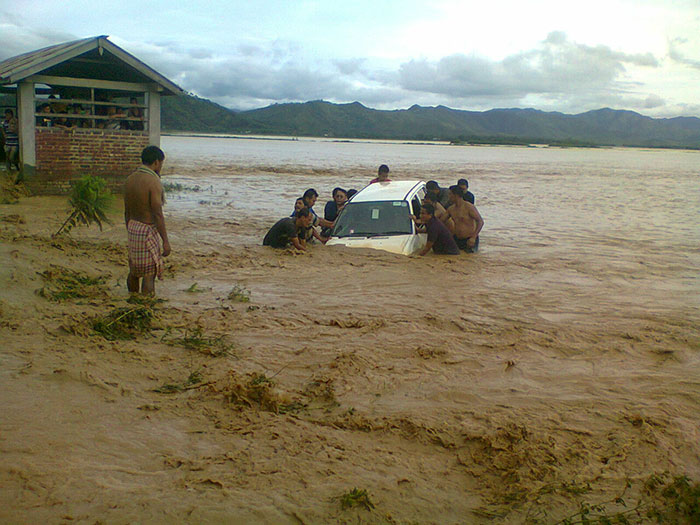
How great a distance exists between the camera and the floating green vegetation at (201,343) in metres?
5.62

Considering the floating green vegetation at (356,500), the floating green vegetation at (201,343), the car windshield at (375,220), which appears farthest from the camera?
the car windshield at (375,220)

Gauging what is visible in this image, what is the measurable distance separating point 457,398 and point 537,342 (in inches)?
77.8

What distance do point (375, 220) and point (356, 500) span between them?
7.91m

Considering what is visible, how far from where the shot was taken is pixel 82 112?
55.3 feet

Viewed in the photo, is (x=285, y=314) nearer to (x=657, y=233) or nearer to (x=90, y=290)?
(x=90, y=290)

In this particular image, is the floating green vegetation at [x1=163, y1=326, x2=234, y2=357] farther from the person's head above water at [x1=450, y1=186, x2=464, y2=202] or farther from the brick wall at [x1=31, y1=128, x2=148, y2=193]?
the brick wall at [x1=31, y1=128, x2=148, y2=193]

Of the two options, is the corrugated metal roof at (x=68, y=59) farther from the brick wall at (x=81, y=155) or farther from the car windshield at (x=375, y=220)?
the car windshield at (x=375, y=220)

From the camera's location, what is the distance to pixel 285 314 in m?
7.28

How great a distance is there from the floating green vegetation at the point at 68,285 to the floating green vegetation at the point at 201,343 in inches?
65.2

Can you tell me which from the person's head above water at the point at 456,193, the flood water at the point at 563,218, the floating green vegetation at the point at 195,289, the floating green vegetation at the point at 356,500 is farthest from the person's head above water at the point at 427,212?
the floating green vegetation at the point at 356,500

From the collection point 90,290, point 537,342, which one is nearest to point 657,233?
point 537,342

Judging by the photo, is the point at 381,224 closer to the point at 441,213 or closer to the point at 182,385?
the point at 441,213

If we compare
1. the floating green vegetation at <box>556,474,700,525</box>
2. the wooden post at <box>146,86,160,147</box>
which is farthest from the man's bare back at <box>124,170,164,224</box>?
the wooden post at <box>146,86,160,147</box>

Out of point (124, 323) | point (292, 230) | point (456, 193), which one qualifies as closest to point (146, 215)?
point (124, 323)
